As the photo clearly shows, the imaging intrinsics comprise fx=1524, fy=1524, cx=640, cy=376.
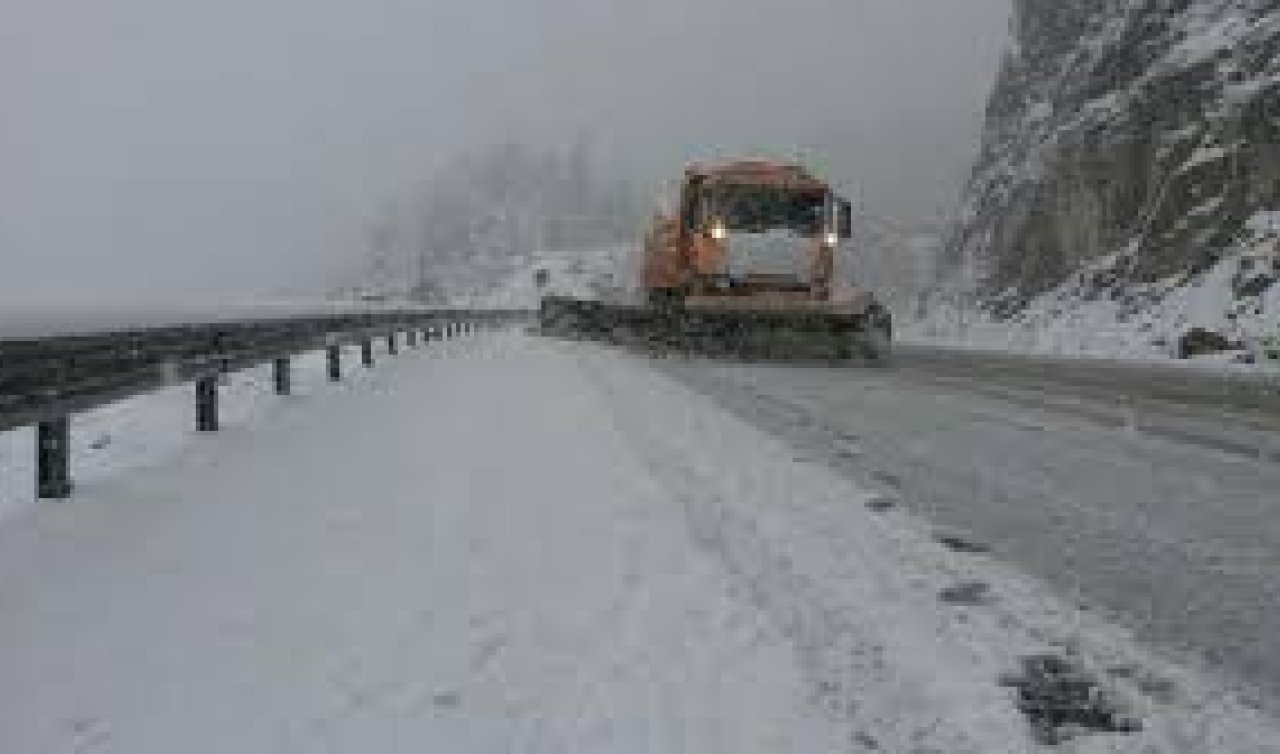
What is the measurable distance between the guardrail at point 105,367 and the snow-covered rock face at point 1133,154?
22276 millimetres

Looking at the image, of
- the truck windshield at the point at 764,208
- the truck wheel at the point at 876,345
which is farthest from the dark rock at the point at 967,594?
the truck windshield at the point at 764,208

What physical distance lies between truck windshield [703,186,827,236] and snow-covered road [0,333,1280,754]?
587 inches

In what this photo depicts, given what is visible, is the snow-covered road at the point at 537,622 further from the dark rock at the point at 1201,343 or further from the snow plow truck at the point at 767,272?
the dark rock at the point at 1201,343

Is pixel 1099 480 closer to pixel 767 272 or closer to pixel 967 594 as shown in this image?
pixel 967 594

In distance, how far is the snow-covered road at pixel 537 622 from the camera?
394cm

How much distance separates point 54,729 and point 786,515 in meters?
3.67

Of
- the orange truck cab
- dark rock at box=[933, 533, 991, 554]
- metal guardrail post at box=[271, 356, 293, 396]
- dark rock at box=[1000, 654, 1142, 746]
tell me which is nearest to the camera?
dark rock at box=[1000, 654, 1142, 746]

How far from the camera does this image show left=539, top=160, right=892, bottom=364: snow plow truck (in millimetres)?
22797

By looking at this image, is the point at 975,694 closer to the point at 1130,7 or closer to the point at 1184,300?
the point at 1184,300

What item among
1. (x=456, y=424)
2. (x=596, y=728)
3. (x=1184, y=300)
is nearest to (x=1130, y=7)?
(x=1184, y=300)

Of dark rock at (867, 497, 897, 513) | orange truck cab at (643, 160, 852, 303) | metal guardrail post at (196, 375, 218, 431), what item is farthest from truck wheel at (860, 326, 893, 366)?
dark rock at (867, 497, 897, 513)

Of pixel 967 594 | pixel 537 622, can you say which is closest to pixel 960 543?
pixel 967 594

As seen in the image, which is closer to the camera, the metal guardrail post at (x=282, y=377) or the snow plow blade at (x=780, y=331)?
the metal guardrail post at (x=282, y=377)

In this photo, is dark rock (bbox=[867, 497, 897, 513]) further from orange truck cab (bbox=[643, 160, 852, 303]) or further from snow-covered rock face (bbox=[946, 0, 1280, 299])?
snow-covered rock face (bbox=[946, 0, 1280, 299])
